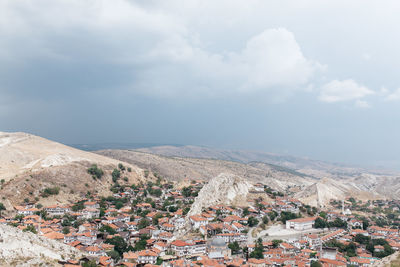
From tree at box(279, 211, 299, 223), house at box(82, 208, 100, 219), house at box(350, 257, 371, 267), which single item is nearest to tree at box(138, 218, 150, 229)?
house at box(82, 208, 100, 219)

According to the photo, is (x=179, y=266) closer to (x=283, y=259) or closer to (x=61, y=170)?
(x=283, y=259)

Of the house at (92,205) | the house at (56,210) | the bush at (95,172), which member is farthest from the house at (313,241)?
the bush at (95,172)

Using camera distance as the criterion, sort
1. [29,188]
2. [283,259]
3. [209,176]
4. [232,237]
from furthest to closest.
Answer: [209,176]
[29,188]
[232,237]
[283,259]

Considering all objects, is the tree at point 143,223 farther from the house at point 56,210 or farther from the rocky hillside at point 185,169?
the rocky hillside at point 185,169

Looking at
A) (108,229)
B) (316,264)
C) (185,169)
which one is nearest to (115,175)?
(108,229)

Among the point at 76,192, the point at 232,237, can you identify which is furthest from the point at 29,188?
the point at 232,237

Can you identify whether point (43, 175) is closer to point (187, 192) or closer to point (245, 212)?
point (187, 192)

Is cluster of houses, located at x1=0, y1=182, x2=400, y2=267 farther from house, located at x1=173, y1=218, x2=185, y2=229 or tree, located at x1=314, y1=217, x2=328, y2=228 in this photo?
tree, located at x1=314, y1=217, x2=328, y2=228
